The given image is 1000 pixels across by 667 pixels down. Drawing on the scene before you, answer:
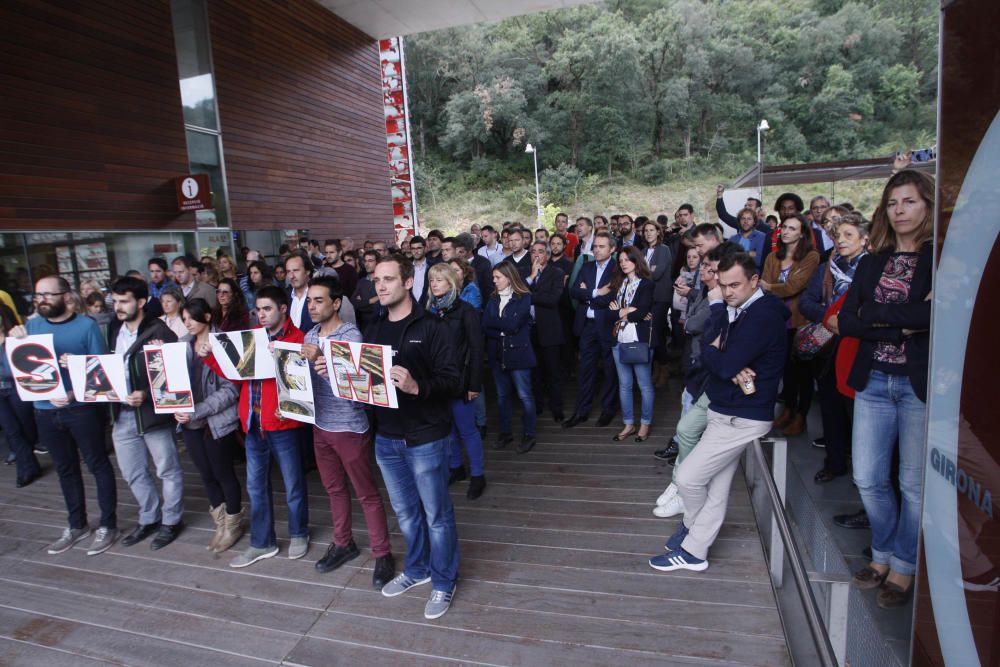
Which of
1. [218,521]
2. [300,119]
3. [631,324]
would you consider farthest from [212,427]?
[300,119]

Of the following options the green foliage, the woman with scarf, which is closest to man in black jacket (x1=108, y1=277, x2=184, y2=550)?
the woman with scarf

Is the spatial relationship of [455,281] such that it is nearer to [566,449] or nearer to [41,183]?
[566,449]

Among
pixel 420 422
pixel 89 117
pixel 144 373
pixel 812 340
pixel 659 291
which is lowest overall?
pixel 420 422

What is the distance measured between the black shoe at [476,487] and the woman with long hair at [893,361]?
254cm

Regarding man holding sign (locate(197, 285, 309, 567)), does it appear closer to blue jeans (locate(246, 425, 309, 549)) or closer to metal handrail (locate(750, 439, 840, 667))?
blue jeans (locate(246, 425, 309, 549))

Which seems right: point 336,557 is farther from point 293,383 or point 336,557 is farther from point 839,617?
point 839,617

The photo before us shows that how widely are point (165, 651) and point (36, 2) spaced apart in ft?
27.8

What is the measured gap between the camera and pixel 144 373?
3.92 meters

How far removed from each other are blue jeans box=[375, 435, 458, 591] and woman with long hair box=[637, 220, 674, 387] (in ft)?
9.03

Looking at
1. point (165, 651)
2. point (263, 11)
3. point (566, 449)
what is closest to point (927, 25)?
point (263, 11)

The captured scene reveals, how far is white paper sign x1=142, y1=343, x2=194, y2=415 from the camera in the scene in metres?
3.74

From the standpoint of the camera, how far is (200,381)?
3908 mm

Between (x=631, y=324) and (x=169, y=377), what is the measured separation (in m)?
3.59

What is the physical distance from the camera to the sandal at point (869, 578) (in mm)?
3135
